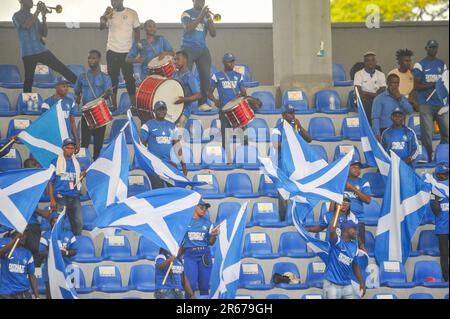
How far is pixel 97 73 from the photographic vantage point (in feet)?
50.5

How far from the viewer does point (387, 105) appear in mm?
15164

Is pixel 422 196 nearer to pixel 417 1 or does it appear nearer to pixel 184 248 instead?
pixel 184 248

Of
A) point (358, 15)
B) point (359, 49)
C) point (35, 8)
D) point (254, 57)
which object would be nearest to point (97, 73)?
point (35, 8)

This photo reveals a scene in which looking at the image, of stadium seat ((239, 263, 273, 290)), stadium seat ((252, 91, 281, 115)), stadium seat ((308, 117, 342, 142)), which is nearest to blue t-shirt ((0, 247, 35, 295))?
stadium seat ((239, 263, 273, 290))

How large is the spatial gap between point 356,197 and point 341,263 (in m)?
1.10

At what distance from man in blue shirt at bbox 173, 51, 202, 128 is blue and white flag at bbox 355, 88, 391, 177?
2153 millimetres

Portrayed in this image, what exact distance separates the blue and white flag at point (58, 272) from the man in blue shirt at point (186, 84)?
8.68ft

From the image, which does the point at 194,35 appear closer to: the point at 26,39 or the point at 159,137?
the point at 159,137

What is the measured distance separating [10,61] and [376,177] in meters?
5.73

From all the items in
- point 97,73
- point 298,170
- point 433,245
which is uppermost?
point 97,73

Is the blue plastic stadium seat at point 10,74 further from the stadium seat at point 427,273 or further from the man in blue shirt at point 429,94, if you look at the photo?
the stadium seat at point 427,273

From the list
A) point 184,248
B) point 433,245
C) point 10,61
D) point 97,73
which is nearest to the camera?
point 184,248

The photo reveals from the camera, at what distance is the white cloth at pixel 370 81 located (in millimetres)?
15656

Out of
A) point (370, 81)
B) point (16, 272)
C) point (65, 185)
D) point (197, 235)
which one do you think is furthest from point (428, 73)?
point (16, 272)
